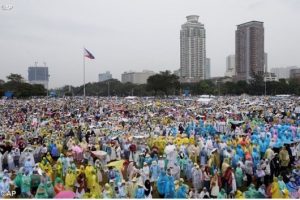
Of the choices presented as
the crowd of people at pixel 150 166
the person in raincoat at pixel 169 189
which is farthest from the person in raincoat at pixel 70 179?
the person in raincoat at pixel 169 189

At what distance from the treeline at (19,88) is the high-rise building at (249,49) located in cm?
7716

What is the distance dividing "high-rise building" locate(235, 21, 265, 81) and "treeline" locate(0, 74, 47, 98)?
77.2m

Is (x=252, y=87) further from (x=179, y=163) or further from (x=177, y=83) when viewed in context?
(x=179, y=163)

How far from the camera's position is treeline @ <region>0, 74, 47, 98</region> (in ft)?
249

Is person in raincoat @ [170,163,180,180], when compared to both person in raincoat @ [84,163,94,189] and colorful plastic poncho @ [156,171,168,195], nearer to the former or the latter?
colorful plastic poncho @ [156,171,168,195]

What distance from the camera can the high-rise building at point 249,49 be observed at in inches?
5443

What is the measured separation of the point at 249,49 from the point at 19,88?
9038 cm

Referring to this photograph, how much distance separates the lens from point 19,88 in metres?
77.2

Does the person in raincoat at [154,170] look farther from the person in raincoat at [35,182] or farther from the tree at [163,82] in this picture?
the tree at [163,82]

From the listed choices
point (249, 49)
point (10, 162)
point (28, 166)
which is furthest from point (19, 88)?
point (249, 49)

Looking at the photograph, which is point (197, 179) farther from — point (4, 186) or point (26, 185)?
point (4, 186)

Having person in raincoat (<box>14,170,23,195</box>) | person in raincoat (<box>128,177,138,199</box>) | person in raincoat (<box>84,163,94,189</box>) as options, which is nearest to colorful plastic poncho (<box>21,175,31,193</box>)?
person in raincoat (<box>14,170,23,195</box>)

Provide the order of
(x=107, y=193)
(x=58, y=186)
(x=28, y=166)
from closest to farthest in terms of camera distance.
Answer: (x=107, y=193) < (x=58, y=186) < (x=28, y=166)

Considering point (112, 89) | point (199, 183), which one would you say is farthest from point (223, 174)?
point (112, 89)
